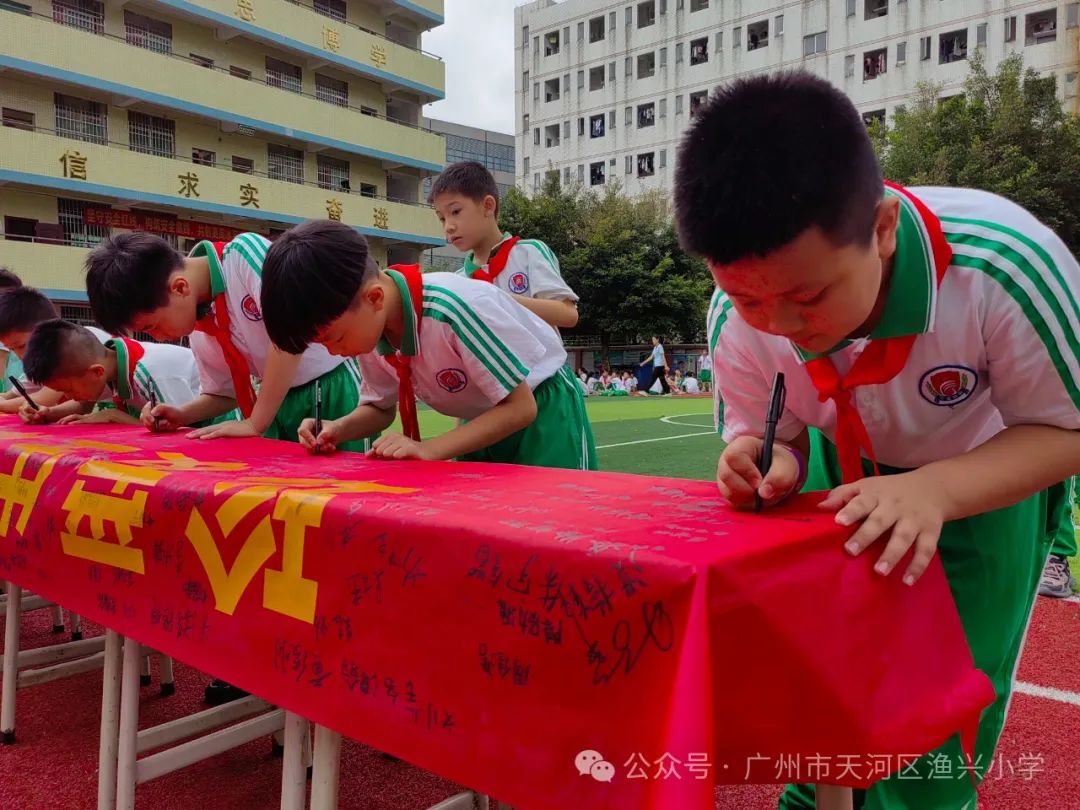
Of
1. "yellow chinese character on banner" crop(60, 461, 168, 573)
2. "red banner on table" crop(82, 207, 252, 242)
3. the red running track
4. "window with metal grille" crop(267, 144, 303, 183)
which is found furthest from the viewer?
"window with metal grille" crop(267, 144, 303, 183)

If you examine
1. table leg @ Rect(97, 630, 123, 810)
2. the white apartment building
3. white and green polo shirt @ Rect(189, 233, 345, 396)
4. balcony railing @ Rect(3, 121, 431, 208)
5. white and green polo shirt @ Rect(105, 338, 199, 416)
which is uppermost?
the white apartment building

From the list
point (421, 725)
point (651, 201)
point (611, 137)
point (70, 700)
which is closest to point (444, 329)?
point (421, 725)

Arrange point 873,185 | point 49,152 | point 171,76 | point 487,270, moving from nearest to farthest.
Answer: point 873,185
point 487,270
point 49,152
point 171,76

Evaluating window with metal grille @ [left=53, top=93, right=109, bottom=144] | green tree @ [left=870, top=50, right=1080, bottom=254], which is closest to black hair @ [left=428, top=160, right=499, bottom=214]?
window with metal grille @ [left=53, top=93, right=109, bottom=144]

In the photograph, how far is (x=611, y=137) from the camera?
34125 mm

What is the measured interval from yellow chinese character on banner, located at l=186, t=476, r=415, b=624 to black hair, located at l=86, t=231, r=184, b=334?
3.58 feet

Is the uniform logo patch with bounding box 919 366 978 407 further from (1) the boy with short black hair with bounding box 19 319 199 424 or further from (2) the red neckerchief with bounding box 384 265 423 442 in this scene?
(1) the boy with short black hair with bounding box 19 319 199 424

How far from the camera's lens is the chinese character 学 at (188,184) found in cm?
1703

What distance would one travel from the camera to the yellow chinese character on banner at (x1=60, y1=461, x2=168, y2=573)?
154 cm

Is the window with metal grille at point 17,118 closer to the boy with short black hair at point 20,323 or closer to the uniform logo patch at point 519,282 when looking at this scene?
the boy with short black hair at point 20,323

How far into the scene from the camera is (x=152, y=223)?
56.2 feet

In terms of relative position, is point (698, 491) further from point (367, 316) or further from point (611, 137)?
point (611, 137)

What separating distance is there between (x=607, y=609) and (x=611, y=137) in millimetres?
35184

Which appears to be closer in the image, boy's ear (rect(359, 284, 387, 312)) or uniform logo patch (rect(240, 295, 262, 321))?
boy's ear (rect(359, 284, 387, 312))
